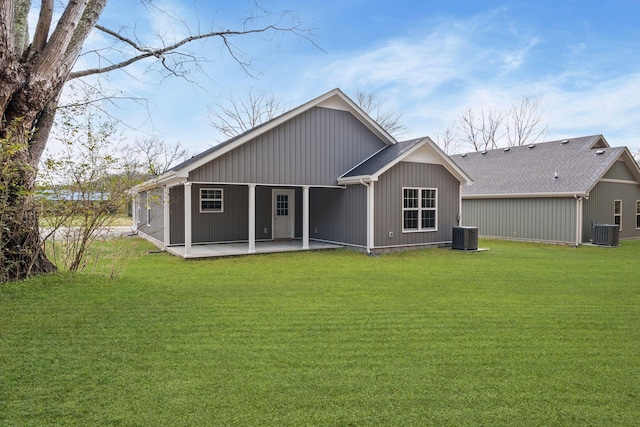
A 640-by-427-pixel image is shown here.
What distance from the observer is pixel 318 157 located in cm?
1236

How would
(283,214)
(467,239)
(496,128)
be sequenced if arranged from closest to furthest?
(467,239) < (283,214) < (496,128)

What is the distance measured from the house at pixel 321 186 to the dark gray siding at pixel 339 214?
3cm

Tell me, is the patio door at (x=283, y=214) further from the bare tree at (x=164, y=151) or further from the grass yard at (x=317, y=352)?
the bare tree at (x=164, y=151)

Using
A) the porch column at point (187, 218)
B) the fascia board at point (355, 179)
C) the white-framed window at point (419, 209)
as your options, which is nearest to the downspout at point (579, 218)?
the white-framed window at point (419, 209)

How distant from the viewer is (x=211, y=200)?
13.2 meters

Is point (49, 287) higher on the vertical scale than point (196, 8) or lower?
lower

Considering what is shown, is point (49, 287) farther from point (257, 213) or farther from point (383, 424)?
point (257, 213)

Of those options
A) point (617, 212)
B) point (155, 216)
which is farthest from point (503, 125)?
point (155, 216)

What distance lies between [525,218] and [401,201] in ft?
22.2

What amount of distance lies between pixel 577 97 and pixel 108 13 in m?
23.5

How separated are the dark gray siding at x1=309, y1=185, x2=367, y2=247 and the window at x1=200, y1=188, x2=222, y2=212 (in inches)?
129

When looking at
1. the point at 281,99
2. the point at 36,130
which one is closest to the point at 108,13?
the point at 36,130

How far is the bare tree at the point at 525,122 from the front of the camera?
32.6 meters

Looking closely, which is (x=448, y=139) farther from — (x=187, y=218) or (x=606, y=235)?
(x=187, y=218)
